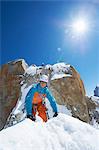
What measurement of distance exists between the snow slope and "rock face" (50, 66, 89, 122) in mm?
30737

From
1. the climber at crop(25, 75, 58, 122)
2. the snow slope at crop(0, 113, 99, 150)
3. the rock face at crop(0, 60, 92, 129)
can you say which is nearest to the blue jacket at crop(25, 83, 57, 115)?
the climber at crop(25, 75, 58, 122)

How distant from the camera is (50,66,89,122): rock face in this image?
37037 millimetres

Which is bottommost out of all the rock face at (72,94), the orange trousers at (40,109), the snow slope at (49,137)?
the snow slope at (49,137)

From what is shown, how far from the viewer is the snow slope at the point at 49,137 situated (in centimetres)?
438

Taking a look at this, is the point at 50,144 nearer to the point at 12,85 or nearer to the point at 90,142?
the point at 90,142

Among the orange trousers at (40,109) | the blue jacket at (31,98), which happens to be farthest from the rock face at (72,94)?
the blue jacket at (31,98)

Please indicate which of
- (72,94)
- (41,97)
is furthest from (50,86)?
(41,97)

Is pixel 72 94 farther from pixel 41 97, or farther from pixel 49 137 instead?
pixel 49 137

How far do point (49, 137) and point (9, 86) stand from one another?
37751 millimetres

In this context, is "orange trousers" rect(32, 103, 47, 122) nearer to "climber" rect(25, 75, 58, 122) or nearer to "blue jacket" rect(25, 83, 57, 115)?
"climber" rect(25, 75, 58, 122)

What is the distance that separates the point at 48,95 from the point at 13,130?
287 centimetres

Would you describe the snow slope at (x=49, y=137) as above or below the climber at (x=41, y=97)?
below

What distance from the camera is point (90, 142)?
4.64 metres

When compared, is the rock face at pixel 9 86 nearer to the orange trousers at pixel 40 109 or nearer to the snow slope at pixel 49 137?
the orange trousers at pixel 40 109
